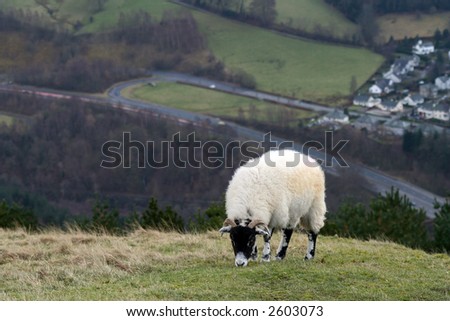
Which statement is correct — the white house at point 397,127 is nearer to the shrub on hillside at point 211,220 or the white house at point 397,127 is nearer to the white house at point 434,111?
the white house at point 434,111

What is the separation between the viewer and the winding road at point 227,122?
223 feet

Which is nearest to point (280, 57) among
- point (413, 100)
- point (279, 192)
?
point (413, 100)

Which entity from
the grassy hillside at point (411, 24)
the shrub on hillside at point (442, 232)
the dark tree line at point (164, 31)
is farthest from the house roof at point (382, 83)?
the shrub on hillside at point (442, 232)

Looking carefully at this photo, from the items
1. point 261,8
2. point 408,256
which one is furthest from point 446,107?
point 408,256

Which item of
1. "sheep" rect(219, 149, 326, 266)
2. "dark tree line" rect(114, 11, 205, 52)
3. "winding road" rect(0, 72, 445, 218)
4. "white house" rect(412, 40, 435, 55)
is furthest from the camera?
"dark tree line" rect(114, 11, 205, 52)

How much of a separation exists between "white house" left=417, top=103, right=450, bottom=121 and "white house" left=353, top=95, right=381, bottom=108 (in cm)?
546

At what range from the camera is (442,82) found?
313 ft

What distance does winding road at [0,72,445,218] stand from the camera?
67875 mm

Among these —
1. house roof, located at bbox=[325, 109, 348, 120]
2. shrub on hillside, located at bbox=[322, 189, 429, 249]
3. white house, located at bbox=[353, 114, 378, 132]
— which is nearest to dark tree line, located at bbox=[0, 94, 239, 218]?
house roof, located at bbox=[325, 109, 348, 120]

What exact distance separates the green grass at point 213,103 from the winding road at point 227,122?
143cm

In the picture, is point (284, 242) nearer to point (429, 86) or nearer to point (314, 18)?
point (429, 86)

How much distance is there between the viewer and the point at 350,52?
9975 centimetres

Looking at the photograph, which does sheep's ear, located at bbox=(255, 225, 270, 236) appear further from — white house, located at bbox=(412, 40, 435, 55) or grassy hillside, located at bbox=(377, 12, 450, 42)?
grassy hillside, located at bbox=(377, 12, 450, 42)
